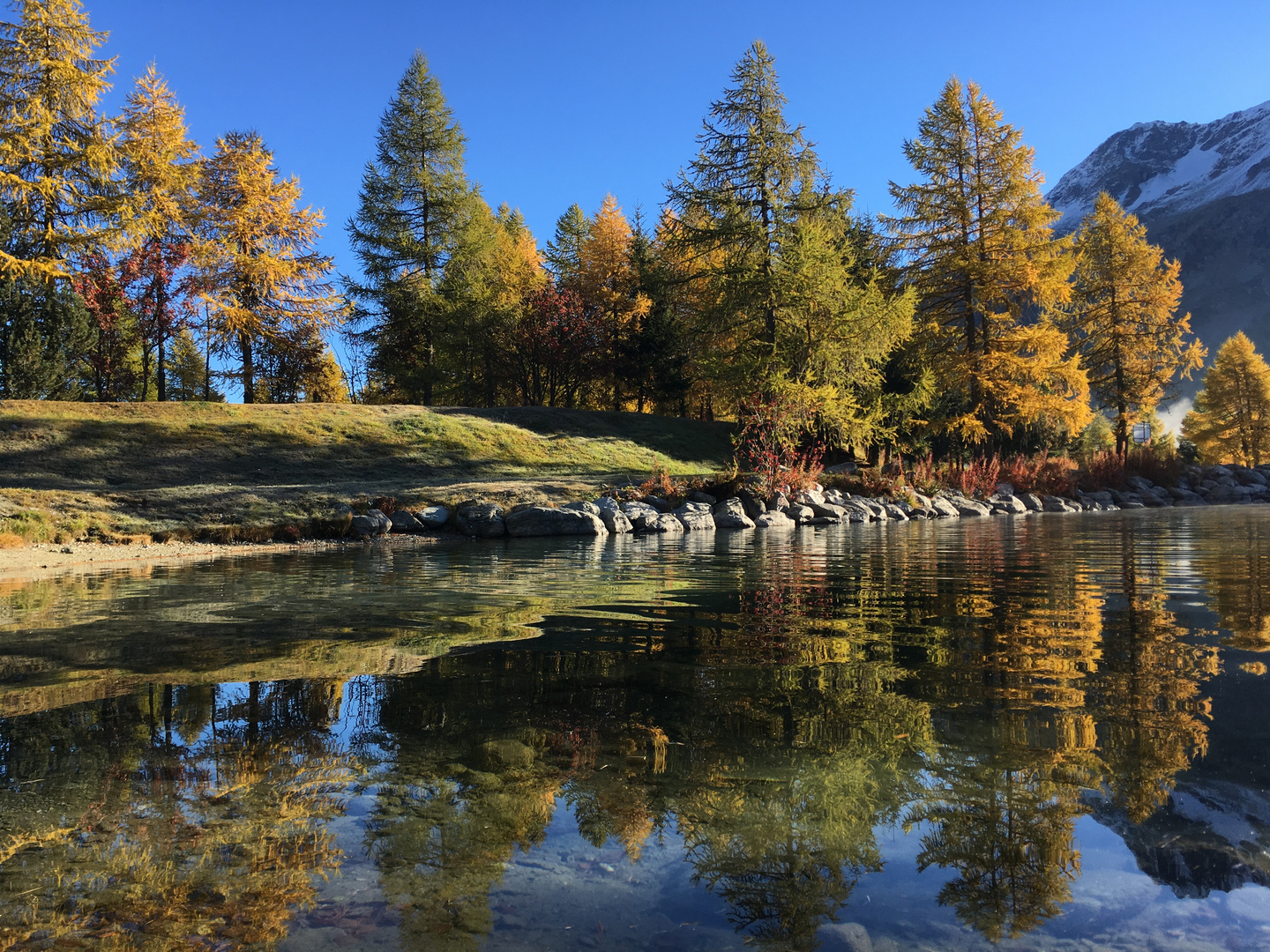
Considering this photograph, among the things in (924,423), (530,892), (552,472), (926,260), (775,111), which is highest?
(775,111)

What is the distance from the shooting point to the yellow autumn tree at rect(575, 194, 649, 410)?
33844 millimetres

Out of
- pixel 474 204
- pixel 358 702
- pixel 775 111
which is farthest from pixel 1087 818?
pixel 474 204

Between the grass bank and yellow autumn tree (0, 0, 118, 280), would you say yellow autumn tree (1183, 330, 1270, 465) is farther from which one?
yellow autumn tree (0, 0, 118, 280)

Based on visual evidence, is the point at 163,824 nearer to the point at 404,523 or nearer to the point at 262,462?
the point at 404,523

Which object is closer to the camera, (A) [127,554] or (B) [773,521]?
(A) [127,554]

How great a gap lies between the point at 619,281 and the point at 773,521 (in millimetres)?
22158

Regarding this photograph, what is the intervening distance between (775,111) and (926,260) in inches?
327

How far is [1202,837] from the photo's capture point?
1.84 m

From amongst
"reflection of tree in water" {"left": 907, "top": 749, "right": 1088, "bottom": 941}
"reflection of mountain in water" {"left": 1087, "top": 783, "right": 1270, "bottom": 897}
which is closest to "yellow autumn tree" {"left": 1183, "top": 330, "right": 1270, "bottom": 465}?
"reflection of mountain in water" {"left": 1087, "top": 783, "right": 1270, "bottom": 897}

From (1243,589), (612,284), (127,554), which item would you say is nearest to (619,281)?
(612,284)

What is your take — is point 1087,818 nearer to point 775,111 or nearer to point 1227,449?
point 775,111

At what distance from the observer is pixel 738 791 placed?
2.18 m

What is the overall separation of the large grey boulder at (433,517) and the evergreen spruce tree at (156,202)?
14729 mm

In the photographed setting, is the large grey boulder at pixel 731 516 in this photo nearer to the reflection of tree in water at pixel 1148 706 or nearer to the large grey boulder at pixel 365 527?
the large grey boulder at pixel 365 527
